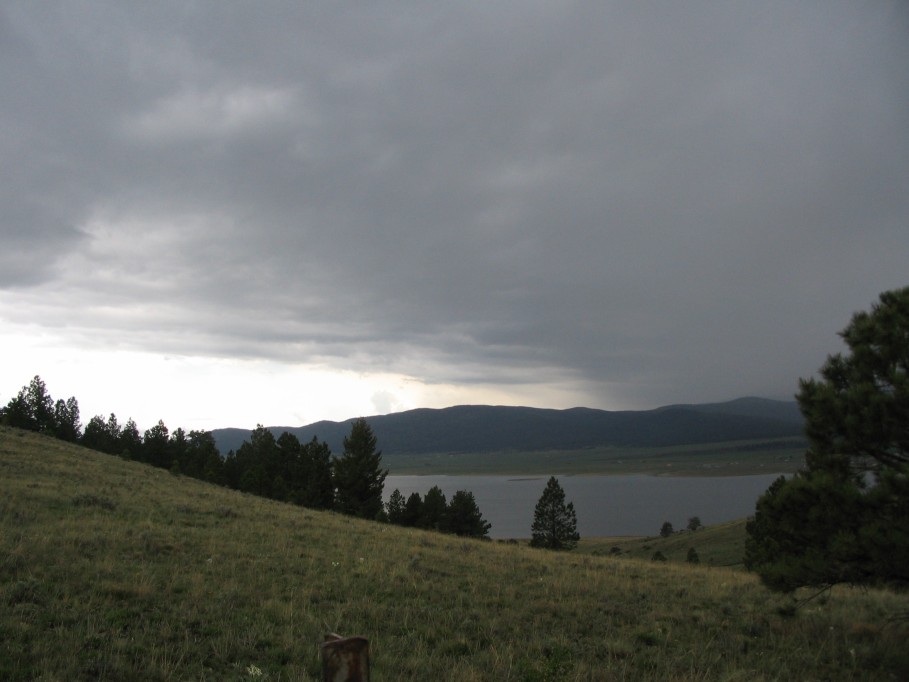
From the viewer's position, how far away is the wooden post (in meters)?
3.32

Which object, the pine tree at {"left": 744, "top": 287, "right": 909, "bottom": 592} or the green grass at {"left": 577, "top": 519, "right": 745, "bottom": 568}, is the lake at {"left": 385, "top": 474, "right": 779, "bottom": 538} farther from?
the pine tree at {"left": 744, "top": 287, "right": 909, "bottom": 592}

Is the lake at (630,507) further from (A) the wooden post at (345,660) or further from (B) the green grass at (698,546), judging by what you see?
(A) the wooden post at (345,660)

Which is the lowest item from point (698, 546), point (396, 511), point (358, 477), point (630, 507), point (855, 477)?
point (630, 507)

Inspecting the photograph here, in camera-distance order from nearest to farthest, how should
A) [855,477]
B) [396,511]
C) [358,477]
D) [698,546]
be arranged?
[855,477] < [358,477] < [396,511] < [698,546]

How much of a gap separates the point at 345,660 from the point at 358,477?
42.9 metres

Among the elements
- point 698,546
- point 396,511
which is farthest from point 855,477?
point 698,546

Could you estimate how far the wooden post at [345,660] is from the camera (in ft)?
10.9

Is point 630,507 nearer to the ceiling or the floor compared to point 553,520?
nearer to the floor

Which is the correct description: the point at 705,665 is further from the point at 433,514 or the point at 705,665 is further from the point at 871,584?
the point at 433,514

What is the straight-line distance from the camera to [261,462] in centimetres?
5356

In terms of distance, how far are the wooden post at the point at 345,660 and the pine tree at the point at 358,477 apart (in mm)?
42163

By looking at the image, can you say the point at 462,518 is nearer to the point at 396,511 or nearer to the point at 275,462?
the point at 396,511

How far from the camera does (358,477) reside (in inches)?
1764

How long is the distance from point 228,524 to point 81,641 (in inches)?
385
